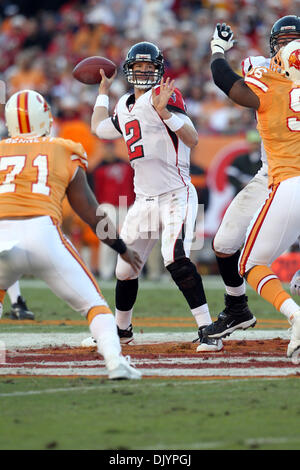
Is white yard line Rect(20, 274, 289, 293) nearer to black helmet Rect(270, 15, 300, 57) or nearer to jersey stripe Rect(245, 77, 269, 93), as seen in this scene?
black helmet Rect(270, 15, 300, 57)

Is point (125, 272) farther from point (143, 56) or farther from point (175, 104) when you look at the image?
point (143, 56)

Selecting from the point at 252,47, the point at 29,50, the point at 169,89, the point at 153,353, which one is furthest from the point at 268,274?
the point at 29,50

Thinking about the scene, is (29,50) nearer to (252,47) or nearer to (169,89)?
(252,47)

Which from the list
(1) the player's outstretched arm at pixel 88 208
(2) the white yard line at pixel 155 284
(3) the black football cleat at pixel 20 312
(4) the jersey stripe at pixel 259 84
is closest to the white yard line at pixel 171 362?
(1) the player's outstretched arm at pixel 88 208

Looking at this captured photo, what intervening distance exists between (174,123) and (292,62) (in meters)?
0.90

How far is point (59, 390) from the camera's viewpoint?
4340 millimetres

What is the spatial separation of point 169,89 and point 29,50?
11.1m

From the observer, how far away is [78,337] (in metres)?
6.77

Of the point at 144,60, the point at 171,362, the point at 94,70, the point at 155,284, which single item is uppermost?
the point at 144,60

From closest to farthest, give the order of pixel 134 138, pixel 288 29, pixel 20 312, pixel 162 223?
pixel 288 29 → pixel 162 223 → pixel 134 138 → pixel 20 312

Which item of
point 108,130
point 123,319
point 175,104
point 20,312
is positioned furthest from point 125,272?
point 20,312

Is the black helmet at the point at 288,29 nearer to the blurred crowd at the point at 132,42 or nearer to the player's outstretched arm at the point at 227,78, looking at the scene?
the player's outstretched arm at the point at 227,78

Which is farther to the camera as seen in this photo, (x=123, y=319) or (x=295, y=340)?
(x=123, y=319)

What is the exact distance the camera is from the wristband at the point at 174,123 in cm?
580
